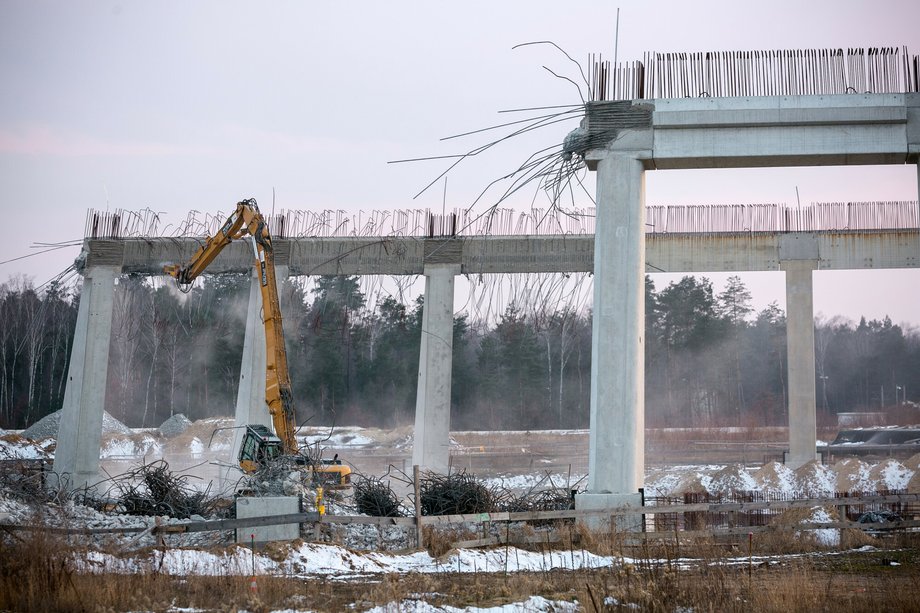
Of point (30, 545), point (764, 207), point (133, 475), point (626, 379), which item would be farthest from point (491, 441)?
point (30, 545)

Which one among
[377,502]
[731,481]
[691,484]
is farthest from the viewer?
[691,484]

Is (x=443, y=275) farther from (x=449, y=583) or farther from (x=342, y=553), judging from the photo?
(x=449, y=583)

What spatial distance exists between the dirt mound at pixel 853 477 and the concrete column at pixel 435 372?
1056cm

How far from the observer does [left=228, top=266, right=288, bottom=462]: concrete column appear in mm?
24766

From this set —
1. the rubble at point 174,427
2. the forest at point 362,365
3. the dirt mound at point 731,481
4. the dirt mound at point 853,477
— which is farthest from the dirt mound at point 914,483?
the rubble at point 174,427

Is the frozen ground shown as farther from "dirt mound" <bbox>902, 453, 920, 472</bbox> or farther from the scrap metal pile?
the scrap metal pile

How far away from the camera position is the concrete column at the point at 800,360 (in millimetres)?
25828

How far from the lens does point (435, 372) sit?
2420 centimetres

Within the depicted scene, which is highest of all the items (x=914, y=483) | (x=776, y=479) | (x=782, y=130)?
(x=782, y=130)

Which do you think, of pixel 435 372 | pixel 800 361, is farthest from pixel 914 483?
pixel 435 372

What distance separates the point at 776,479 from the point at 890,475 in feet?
9.58

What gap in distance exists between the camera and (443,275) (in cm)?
2475

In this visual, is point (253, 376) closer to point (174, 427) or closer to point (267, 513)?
point (267, 513)

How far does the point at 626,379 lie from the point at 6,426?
163 ft
